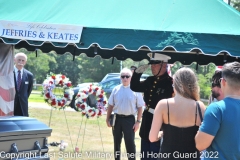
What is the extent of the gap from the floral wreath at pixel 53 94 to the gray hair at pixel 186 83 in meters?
4.73

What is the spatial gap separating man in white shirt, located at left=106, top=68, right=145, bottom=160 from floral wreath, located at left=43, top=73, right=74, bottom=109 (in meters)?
1.15

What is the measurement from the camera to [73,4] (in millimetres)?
5641

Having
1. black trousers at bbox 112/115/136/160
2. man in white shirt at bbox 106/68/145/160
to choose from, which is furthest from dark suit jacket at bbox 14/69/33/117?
black trousers at bbox 112/115/136/160

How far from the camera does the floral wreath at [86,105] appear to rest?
8.45 metres

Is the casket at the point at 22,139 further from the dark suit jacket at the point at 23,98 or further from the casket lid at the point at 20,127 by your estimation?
the dark suit jacket at the point at 23,98

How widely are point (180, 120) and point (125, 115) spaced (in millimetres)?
3724

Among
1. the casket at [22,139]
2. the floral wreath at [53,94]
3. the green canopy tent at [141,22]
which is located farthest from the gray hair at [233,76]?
the floral wreath at [53,94]

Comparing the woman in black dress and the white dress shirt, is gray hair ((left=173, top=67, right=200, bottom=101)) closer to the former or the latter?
the woman in black dress

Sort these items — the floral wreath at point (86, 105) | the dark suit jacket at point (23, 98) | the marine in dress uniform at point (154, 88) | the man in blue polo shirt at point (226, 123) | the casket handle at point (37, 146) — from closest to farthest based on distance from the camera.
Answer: the man in blue polo shirt at point (226, 123)
the casket handle at point (37, 146)
the marine in dress uniform at point (154, 88)
the dark suit jacket at point (23, 98)
the floral wreath at point (86, 105)

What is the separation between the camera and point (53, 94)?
8.53m

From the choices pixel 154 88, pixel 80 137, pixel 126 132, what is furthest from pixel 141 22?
pixel 80 137

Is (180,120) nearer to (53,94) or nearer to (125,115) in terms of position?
(125,115)

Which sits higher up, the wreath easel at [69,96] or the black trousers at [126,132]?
the wreath easel at [69,96]

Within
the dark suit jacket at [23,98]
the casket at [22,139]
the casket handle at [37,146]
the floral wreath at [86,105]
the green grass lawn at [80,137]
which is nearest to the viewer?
the casket at [22,139]
